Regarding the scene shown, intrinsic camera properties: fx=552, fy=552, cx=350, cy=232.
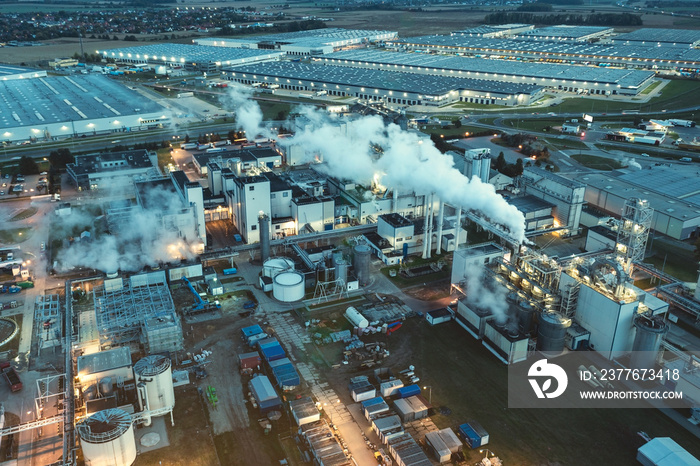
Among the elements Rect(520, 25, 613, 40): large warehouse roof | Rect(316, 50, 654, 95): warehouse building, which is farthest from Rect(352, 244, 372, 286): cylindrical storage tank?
Rect(520, 25, 613, 40): large warehouse roof

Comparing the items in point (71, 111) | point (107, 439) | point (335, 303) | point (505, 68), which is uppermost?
point (505, 68)

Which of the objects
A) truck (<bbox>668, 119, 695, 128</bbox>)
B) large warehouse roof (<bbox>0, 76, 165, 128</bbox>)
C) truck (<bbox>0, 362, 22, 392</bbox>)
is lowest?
truck (<bbox>0, 362, 22, 392</bbox>)

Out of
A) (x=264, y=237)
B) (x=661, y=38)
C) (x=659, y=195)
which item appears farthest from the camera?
(x=661, y=38)

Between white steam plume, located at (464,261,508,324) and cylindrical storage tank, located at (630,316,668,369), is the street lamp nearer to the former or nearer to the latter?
white steam plume, located at (464,261,508,324)

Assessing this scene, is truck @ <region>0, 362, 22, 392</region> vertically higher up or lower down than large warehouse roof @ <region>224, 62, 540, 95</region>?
lower down

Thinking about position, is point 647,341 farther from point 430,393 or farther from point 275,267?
point 275,267

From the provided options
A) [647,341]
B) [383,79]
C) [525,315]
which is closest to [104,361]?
[525,315]

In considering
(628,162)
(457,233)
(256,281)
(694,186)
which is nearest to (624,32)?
(628,162)
